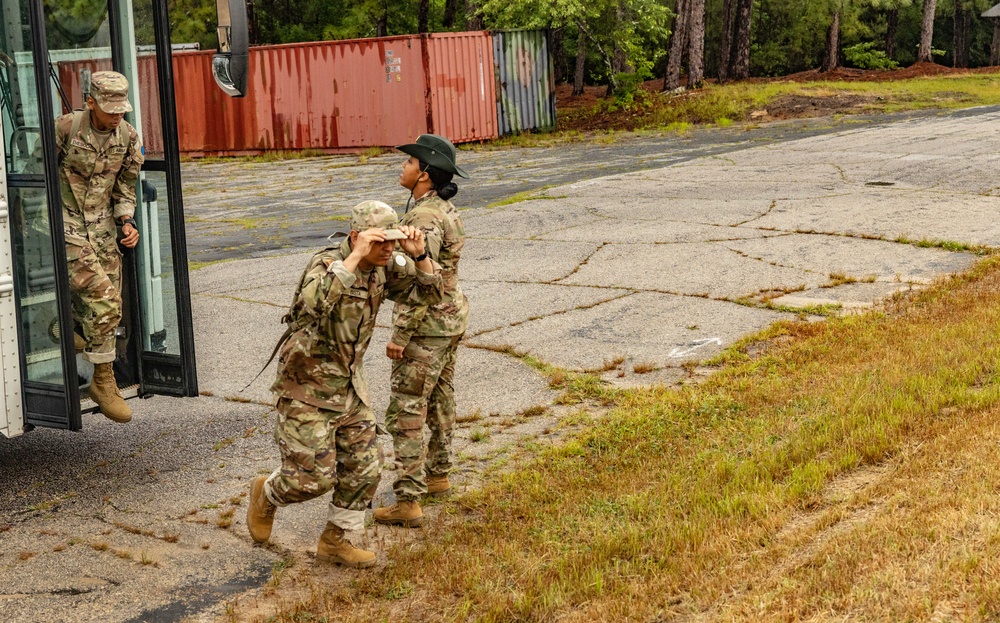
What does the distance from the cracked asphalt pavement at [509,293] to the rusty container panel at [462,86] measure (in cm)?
389

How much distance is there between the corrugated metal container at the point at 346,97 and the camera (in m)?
25.2

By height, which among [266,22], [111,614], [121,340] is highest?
[266,22]

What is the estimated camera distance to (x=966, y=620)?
→ 3605mm

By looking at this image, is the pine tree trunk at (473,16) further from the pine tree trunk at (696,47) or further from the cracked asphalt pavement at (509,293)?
the cracked asphalt pavement at (509,293)

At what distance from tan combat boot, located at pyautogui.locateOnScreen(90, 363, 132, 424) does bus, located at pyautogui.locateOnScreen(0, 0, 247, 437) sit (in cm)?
9

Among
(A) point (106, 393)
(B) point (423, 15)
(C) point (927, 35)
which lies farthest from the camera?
(B) point (423, 15)

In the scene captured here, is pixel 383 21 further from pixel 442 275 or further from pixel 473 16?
pixel 442 275

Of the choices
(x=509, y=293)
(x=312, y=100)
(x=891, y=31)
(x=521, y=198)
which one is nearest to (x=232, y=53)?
(x=509, y=293)

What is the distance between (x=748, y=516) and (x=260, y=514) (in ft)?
6.81

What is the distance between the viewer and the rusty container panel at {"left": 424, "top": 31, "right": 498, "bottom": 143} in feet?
82.4

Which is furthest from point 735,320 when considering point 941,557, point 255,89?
point 255,89

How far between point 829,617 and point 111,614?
8.86ft

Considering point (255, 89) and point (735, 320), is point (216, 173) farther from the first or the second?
point (735, 320)

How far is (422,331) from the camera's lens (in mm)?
5250
